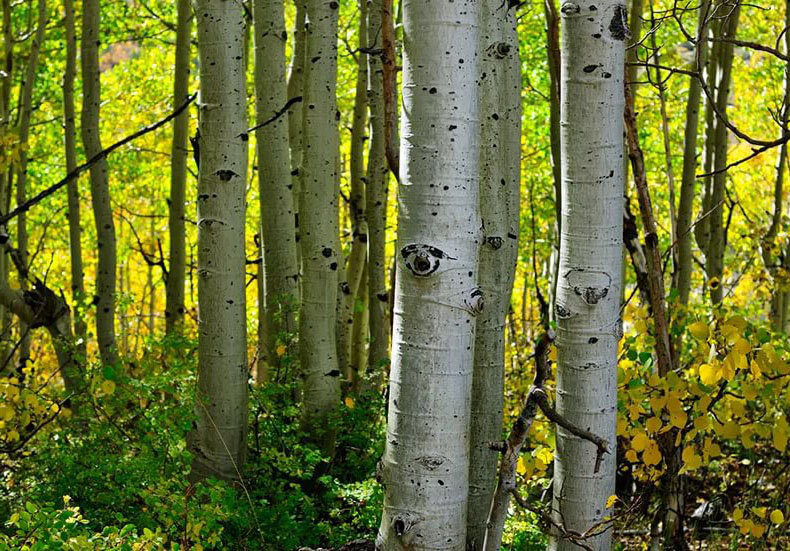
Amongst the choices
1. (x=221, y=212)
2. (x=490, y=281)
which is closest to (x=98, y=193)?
(x=221, y=212)

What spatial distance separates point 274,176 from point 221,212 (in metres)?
1.44

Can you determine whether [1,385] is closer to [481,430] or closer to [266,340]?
[481,430]

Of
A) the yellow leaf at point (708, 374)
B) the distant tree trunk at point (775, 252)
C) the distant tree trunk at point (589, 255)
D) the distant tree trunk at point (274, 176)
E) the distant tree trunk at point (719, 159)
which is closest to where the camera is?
the distant tree trunk at point (589, 255)

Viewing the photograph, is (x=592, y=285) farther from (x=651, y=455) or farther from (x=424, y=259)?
(x=651, y=455)

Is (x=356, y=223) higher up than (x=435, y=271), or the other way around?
(x=356, y=223)

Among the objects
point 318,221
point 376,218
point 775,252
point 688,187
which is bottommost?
point 318,221

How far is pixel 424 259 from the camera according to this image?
7.85 ft

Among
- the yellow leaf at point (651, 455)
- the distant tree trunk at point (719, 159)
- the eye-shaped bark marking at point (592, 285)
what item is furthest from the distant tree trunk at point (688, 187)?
the eye-shaped bark marking at point (592, 285)

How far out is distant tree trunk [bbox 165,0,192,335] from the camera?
685cm

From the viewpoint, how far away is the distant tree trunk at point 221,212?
153 inches

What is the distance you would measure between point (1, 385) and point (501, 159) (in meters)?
2.29

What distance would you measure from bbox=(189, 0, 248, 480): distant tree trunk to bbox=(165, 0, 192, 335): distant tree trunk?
272 centimetres

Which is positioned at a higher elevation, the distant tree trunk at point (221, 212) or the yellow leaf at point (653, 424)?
the distant tree trunk at point (221, 212)

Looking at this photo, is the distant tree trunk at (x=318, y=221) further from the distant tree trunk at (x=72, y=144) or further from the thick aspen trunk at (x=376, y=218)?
the distant tree trunk at (x=72, y=144)
